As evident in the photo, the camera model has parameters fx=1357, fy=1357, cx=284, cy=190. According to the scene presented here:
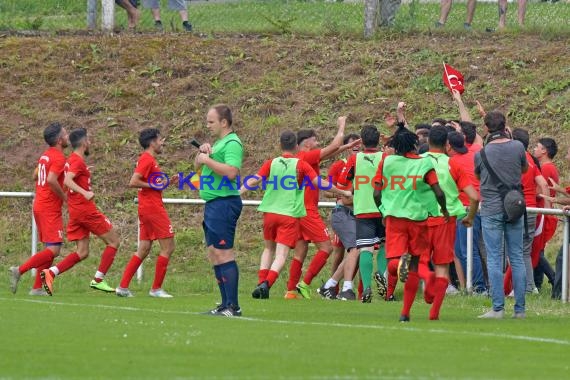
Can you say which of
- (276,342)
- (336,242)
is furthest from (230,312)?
(336,242)

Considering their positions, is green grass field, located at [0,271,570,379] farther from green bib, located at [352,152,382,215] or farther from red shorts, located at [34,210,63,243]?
red shorts, located at [34,210,63,243]

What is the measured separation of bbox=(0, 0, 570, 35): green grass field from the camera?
2672cm

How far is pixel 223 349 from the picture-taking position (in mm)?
11328

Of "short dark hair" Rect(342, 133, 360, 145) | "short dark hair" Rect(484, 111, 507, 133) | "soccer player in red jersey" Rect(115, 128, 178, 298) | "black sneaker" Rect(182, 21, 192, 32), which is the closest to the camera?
"short dark hair" Rect(484, 111, 507, 133)

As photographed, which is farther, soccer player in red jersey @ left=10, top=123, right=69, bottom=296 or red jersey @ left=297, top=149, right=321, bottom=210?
red jersey @ left=297, top=149, right=321, bottom=210

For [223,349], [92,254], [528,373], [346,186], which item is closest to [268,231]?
[346,186]

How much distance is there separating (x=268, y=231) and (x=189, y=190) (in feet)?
18.6

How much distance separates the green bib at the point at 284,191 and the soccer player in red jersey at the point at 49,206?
8.90 feet

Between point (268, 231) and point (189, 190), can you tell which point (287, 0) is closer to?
point (189, 190)

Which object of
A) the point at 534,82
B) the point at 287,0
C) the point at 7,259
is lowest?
the point at 7,259

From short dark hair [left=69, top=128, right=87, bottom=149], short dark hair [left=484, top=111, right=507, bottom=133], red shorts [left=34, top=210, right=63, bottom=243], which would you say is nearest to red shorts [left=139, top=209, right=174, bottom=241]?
red shorts [left=34, top=210, right=63, bottom=243]

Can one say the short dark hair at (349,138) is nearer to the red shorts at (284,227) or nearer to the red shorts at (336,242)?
the red shorts at (336,242)

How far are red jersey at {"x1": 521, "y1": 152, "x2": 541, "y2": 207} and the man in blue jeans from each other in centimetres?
278

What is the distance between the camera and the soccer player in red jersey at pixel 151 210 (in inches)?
688
